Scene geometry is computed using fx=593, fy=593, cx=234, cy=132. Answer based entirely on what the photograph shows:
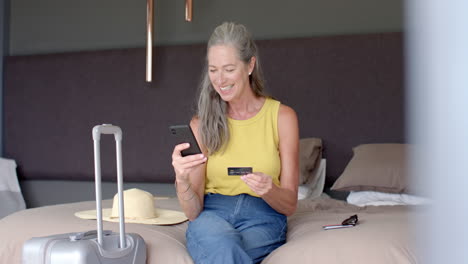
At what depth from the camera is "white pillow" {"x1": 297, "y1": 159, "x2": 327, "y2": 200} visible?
3.59 m

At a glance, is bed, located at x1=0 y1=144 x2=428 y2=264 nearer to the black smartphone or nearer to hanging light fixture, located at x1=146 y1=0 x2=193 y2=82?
the black smartphone

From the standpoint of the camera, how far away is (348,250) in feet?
6.07

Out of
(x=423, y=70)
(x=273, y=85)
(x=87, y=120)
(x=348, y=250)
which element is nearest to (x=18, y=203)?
(x=87, y=120)

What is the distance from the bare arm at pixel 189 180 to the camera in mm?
1992

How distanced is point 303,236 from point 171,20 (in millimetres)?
2798

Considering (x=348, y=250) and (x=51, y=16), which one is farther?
(x=51, y=16)

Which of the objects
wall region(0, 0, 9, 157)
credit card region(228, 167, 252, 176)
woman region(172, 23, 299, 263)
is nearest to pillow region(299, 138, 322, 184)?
woman region(172, 23, 299, 263)

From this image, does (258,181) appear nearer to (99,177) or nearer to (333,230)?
(333,230)

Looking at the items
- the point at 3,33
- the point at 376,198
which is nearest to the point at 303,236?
the point at 376,198

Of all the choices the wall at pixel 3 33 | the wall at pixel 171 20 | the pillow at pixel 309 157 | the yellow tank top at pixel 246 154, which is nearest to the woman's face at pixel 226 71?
the yellow tank top at pixel 246 154

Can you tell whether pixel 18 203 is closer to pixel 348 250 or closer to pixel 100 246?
pixel 100 246

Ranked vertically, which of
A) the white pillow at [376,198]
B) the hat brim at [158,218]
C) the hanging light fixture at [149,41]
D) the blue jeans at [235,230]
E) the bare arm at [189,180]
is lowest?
the white pillow at [376,198]

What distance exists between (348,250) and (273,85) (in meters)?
2.26

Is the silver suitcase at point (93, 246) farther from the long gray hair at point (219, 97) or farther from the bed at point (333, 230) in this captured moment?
the long gray hair at point (219, 97)
